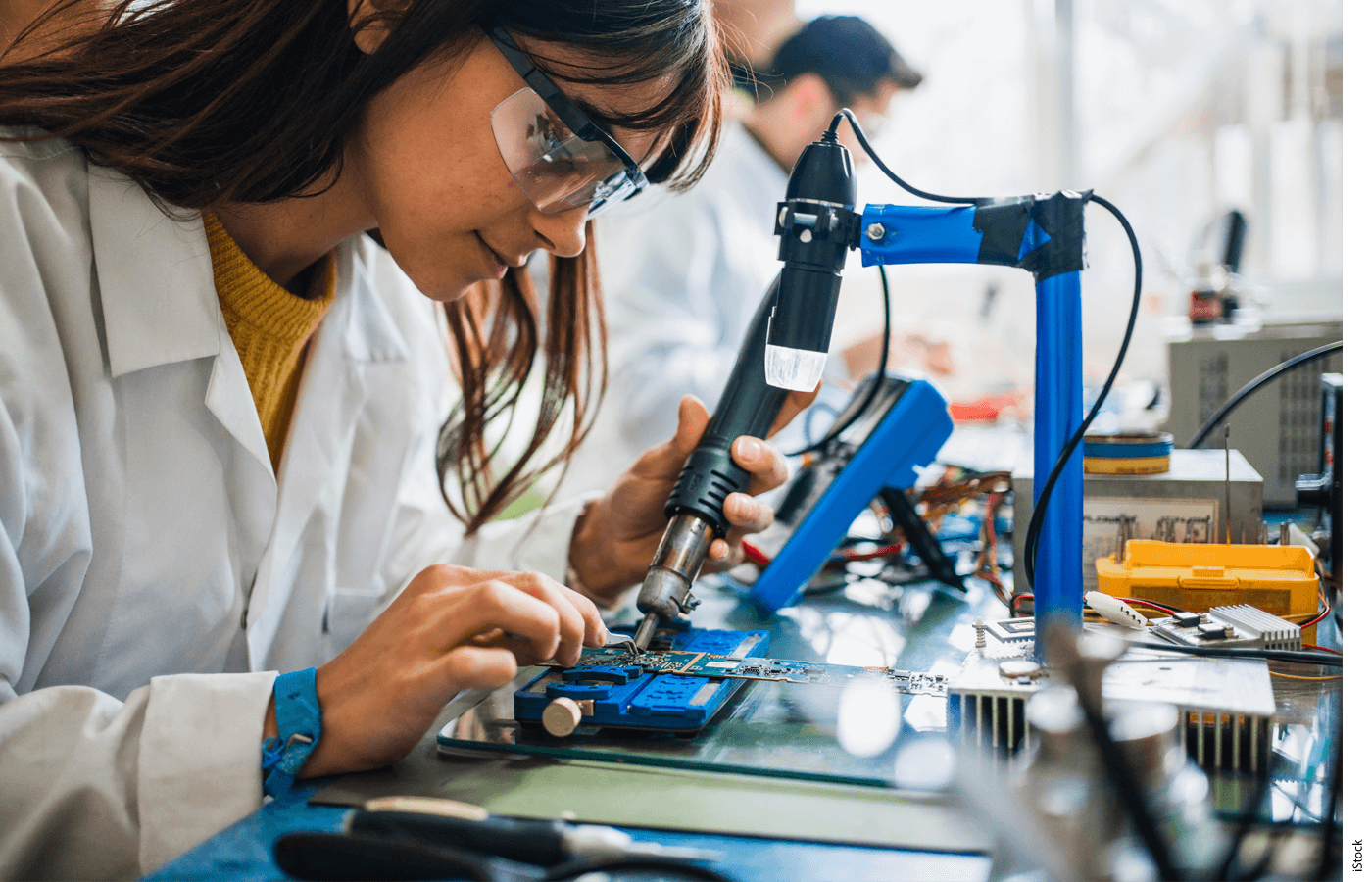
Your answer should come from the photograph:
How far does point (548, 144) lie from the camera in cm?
86

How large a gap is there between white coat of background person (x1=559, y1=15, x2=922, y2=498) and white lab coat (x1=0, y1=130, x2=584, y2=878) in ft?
2.36

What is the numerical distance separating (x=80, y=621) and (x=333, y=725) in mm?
364

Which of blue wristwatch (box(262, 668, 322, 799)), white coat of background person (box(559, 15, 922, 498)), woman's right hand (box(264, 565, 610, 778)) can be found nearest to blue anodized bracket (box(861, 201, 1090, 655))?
woman's right hand (box(264, 565, 610, 778))

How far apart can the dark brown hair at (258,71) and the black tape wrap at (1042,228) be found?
0.33m

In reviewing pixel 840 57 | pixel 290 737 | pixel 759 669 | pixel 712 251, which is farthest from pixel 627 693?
pixel 840 57

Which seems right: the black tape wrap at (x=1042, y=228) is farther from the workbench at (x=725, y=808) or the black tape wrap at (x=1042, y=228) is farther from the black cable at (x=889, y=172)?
the workbench at (x=725, y=808)

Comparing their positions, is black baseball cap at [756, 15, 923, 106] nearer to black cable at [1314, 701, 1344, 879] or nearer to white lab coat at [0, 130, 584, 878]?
white lab coat at [0, 130, 584, 878]

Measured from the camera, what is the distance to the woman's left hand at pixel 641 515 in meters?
1.01

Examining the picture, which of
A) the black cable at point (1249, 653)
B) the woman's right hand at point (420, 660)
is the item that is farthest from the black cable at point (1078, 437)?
the woman's right hand at point (420, 660)

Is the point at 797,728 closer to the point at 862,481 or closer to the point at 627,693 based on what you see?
the point at 627,693

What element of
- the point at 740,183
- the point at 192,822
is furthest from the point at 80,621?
the point at 740,183

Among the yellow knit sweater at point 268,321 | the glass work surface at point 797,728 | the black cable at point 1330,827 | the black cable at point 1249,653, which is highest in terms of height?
the yellow knit sweater at point 268,321

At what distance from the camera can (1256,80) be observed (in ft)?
9.94

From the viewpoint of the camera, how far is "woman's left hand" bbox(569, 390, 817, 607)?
1.01 metres
